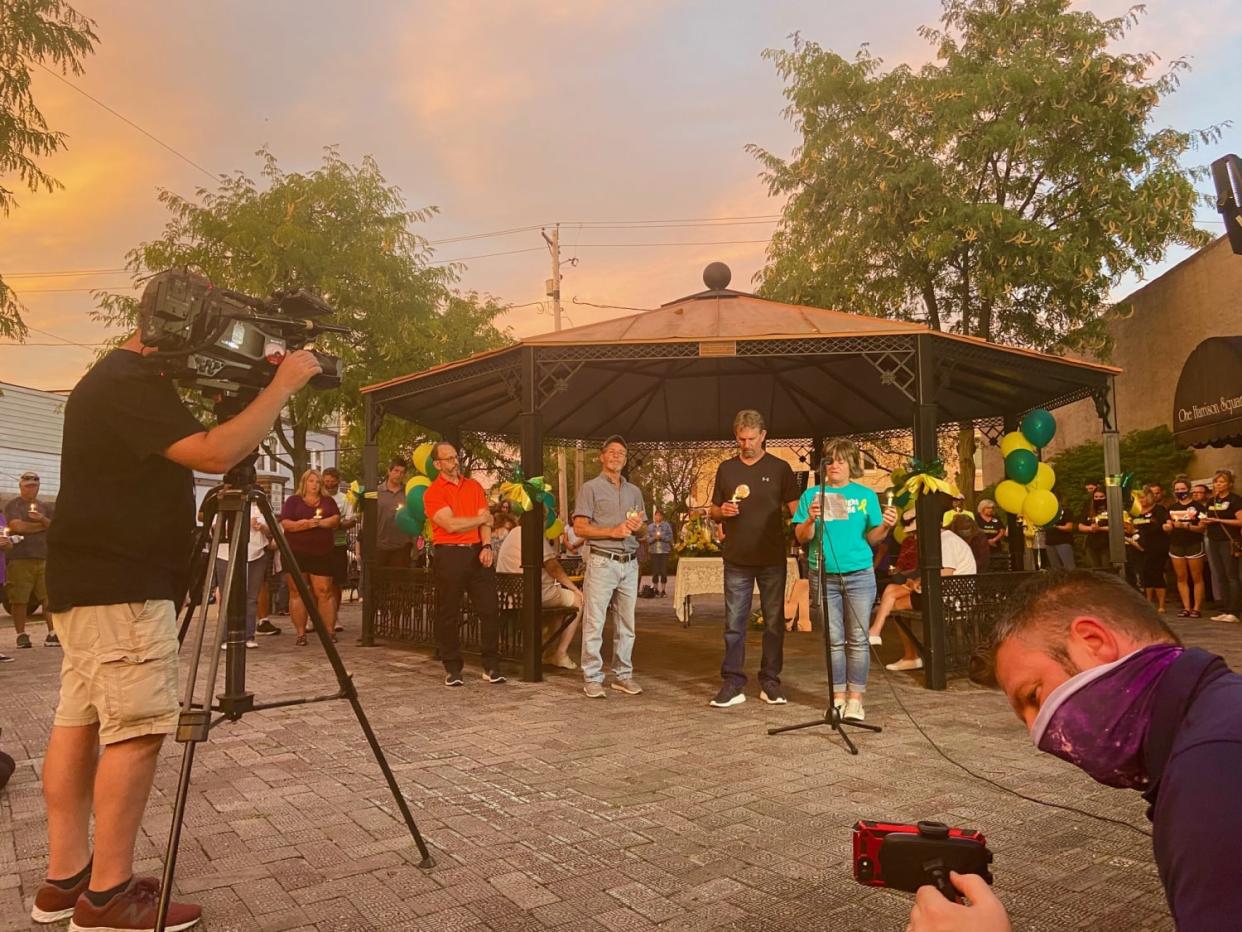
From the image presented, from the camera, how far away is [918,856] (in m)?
1.49

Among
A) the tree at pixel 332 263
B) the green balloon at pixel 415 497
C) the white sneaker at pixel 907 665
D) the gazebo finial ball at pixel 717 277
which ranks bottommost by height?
the white sneaker at pixel 907 665

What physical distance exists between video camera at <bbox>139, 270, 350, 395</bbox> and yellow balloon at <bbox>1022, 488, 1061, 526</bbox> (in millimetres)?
8902

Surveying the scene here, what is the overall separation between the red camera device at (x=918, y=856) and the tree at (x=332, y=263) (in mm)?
18973

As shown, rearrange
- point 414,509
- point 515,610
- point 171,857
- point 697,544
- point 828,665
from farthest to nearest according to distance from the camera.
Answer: point 697,544 → point 414,509 → point 515,610 → point 828,665 → point 171,857

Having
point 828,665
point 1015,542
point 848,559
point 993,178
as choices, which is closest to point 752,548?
point 848,559

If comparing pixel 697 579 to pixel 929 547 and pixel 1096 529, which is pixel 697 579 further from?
pixel 1096 529

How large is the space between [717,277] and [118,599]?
8.45m

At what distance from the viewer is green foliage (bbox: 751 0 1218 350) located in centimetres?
1697

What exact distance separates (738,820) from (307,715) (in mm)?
3909

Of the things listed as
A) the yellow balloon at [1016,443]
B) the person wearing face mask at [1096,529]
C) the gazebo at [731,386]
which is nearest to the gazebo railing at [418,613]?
the gazebo at [731,386]

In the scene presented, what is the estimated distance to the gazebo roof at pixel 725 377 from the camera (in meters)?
8.36

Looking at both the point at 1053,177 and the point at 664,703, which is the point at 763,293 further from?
the point at 664,703

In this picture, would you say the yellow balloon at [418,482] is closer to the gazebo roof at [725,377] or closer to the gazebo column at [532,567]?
the gazebo roof at [725,377]

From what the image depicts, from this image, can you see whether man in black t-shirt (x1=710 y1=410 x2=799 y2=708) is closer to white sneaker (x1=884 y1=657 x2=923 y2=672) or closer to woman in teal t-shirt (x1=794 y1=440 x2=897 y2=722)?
woman in teal t-shirt (x1=794 y1=440 x2=897 y2=722)
